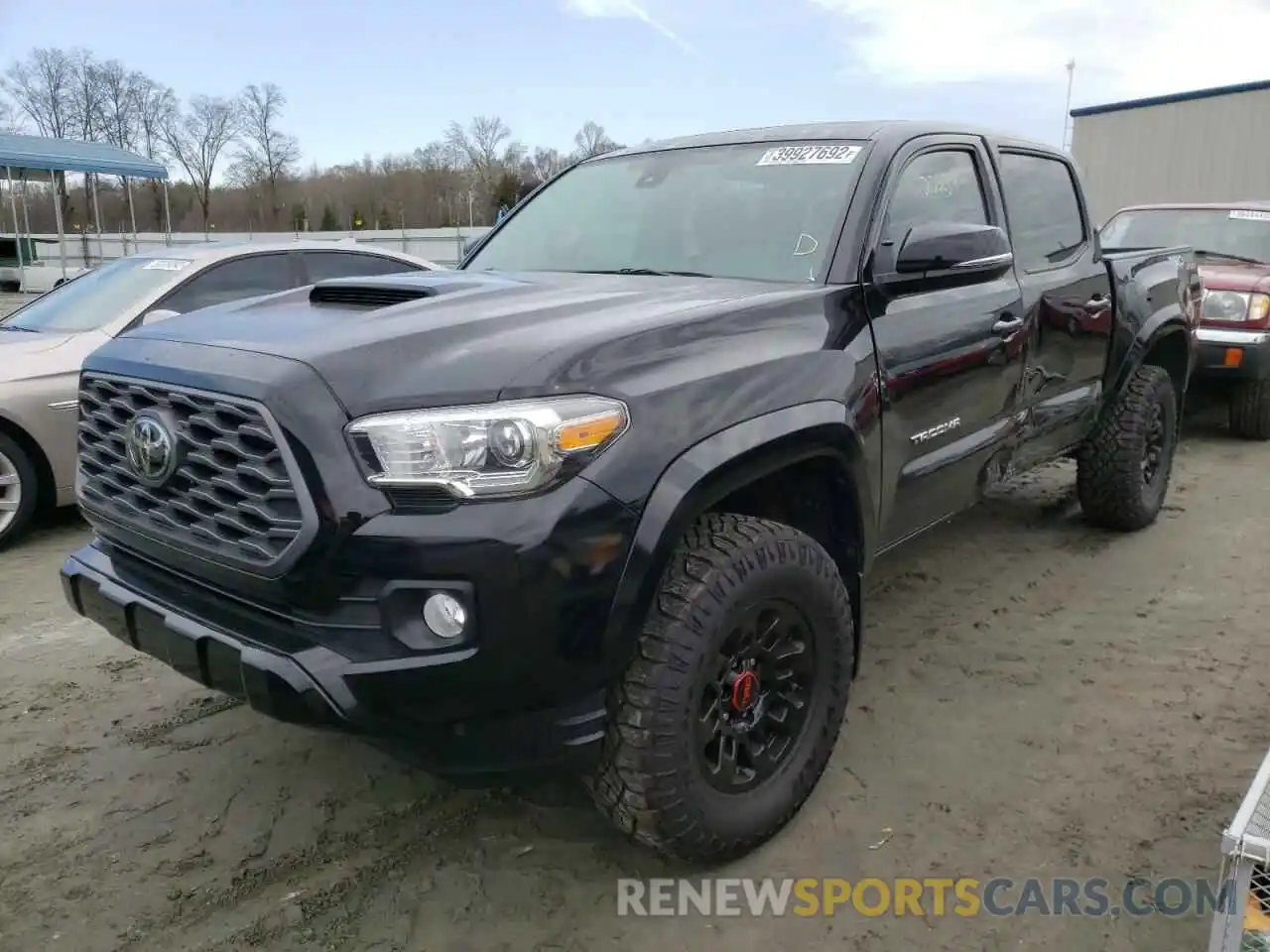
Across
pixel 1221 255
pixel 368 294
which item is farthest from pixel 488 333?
pixel 1221 255

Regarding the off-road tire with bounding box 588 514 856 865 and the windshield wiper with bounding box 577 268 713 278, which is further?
the windshield wiper with bounding box 577 268 713 278

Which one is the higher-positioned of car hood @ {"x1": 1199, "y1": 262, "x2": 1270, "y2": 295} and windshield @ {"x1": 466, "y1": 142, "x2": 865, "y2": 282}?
windshield @ {"x1": 466, "y1": 142, "x2": 865, "y2": 282}

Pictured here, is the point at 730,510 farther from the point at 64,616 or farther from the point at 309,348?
the point at 64,616

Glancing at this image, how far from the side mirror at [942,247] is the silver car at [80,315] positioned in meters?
3.34

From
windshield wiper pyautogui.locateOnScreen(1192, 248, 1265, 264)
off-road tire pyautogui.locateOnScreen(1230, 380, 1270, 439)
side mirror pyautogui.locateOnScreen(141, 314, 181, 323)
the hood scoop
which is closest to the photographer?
the hood scoop

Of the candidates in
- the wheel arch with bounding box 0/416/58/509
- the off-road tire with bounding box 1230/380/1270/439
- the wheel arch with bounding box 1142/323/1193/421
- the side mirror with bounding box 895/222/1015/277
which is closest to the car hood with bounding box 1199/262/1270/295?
the off-road tire with bounding box 1230/380/1270/439

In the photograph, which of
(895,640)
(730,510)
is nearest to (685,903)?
(730,510)

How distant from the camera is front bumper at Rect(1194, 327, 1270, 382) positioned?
703 cm

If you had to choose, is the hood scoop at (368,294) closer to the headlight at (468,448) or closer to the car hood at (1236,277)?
the headlight at (468,448)

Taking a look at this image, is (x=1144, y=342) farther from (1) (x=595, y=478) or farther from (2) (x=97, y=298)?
(2) (x=97, y=298)

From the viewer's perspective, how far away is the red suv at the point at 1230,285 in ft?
23.2

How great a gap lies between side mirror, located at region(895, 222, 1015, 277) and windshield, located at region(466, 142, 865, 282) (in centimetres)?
22

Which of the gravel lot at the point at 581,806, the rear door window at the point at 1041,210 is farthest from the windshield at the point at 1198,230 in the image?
the gravel lot at the point at 581,806

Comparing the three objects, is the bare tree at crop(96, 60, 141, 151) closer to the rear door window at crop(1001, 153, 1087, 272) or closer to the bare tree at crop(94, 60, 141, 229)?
the bare tree at crop(94, 60, 141, 229)
